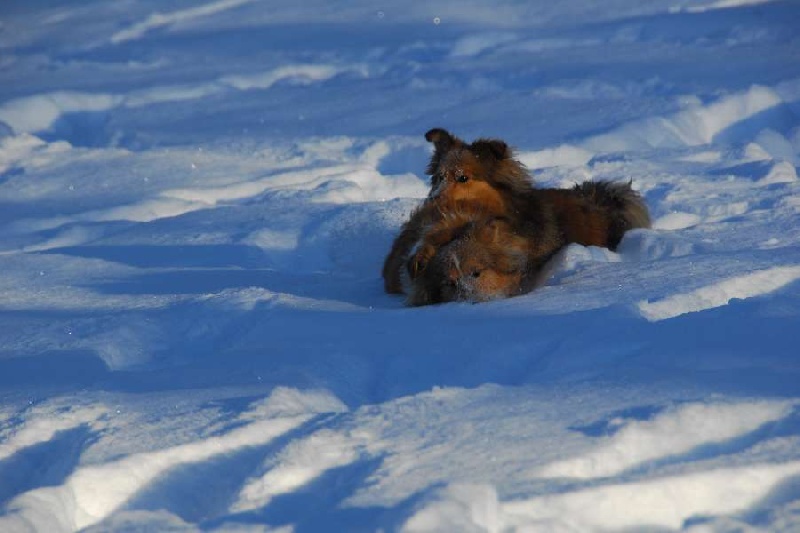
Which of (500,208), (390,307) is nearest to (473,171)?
Result: (500,208)

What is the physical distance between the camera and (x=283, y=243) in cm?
752

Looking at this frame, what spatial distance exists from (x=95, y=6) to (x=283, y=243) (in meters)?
15.2

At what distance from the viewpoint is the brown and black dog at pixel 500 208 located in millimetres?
6398

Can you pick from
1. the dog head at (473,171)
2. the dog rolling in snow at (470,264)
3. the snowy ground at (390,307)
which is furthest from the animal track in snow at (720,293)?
the dog head at (473,171)

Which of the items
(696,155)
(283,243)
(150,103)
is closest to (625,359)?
(283,243)

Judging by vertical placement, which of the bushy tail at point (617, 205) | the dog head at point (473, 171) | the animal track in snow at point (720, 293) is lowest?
the animal track in snow at point (720, 293)

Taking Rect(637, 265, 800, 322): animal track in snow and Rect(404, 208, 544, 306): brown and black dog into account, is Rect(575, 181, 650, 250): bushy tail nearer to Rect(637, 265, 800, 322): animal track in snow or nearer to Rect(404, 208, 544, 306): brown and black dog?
Rect(404, 208, 544, 306): brown and black dog

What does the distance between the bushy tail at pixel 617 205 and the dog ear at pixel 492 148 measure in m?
0.71

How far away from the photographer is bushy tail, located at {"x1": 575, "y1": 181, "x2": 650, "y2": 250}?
6.82 meters

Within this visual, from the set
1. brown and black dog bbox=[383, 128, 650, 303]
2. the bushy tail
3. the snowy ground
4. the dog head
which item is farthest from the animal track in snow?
the dog head

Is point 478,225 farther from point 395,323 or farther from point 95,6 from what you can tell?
point 95,6

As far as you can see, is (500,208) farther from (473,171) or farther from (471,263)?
(471,263)

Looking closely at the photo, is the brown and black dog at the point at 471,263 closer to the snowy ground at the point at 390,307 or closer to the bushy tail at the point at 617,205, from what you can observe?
the snowy ground at the point at 390,307

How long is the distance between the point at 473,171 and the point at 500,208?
0.32 m
